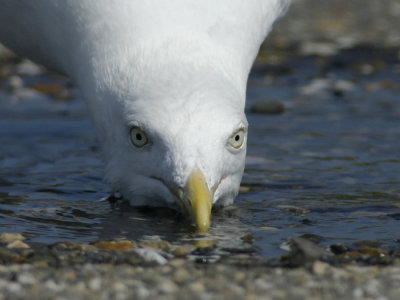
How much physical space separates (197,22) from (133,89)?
67 cm

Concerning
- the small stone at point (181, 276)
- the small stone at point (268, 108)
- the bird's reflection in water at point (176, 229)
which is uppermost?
the small stone at point (268, 108)

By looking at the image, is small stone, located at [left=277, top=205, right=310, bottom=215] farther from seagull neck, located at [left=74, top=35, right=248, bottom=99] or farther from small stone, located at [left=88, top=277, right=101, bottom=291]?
small stone, located at [left=88, top=277, right=101, bottom=291]

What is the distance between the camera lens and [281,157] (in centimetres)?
693

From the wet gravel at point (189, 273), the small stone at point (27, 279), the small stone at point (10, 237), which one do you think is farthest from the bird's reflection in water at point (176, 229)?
the small stone at point (27, 279)

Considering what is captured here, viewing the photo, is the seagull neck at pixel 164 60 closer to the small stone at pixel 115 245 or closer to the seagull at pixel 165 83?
the seagull at pixel 165 83

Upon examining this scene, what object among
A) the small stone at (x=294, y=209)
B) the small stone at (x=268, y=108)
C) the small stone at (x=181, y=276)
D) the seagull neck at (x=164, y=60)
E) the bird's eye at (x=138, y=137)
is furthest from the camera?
the small stone at (x=268, y=108)

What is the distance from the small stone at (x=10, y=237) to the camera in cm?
472

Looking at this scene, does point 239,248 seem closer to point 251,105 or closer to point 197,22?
point 197,22

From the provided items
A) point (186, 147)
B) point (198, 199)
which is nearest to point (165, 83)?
point (186, 147)

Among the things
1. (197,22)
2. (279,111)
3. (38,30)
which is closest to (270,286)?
(197,22)

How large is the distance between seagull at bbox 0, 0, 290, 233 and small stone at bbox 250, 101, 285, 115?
2.66 metres

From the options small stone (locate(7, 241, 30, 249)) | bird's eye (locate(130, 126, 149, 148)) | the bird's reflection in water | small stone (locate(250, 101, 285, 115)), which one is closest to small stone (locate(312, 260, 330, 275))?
the bird's reflection in water

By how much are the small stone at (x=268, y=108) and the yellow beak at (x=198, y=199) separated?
13.8ft

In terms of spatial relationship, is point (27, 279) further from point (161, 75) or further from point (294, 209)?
point (294, 209)
